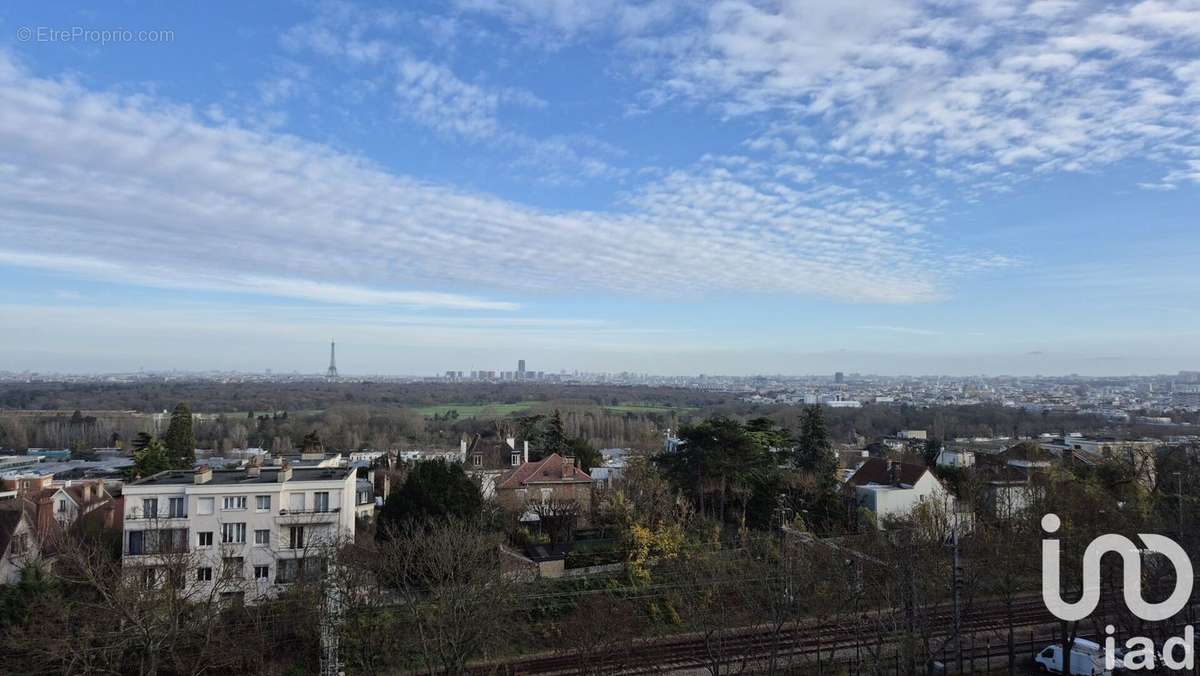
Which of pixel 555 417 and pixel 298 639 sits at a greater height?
pixel 555 417

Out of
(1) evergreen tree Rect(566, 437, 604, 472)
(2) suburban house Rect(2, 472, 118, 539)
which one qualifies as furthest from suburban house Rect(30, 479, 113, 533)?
(1) evergreen tree Rect(566, 437, 604, 472)

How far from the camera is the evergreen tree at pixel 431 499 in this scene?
69.2 feet

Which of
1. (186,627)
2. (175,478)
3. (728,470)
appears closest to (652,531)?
(728,470)

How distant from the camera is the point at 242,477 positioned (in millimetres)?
22375

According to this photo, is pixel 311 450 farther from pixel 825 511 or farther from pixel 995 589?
pixel 995 589

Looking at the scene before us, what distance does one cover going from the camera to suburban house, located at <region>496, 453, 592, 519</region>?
27.6 m

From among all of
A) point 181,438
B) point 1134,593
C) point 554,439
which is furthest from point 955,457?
point 181,438

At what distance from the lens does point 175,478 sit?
21891 mm

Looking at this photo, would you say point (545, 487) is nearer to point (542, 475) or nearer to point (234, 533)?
point (542, 475)

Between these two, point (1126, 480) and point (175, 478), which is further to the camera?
point (1126, 480)

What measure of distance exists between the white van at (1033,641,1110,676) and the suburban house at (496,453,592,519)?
15.8 meters

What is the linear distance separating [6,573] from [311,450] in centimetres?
1878

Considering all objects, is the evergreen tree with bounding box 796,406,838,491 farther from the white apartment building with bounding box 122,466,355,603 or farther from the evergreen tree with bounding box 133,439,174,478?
the evergreen tree with bounding box 133,439,174,478

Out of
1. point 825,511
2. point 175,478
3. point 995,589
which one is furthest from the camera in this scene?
point 825,511
